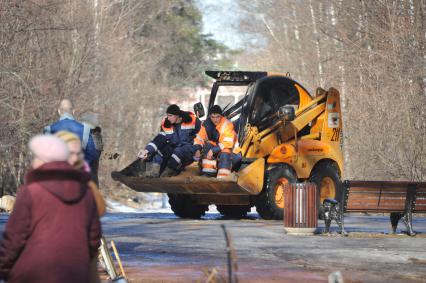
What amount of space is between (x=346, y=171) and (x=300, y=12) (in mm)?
23339

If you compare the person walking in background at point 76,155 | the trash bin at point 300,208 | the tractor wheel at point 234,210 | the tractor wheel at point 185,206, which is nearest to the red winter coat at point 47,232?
the person walking in background at point 76,155

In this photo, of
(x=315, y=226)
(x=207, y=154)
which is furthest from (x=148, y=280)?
(x=207, y=154)

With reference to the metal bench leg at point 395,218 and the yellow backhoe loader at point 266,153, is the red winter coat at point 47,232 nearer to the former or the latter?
the metal bench leg at point 395,218

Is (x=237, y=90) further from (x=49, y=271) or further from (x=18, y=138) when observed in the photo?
(x=49, y=271)

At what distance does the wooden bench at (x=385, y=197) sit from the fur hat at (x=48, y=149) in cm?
1177

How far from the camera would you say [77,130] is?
42.3 feet

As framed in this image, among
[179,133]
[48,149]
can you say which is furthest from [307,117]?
[48,149]

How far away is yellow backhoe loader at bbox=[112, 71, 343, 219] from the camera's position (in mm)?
22500

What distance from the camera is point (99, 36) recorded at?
50156 millimetres

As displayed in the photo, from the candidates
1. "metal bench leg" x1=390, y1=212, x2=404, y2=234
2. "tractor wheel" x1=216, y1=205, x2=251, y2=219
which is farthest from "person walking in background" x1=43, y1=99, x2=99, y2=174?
"tractor wheel" x1=216, y1=205, x2=251, y2=219

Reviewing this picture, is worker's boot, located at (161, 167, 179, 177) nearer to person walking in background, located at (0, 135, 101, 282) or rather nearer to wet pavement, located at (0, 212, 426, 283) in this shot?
wet pavement, located at (0, 212, 426, 283)

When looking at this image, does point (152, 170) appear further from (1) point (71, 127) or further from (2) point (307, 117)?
(1) point (71, 127)

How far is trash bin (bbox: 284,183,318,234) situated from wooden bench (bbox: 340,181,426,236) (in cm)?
45

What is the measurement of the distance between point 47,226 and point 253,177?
47.5ft
